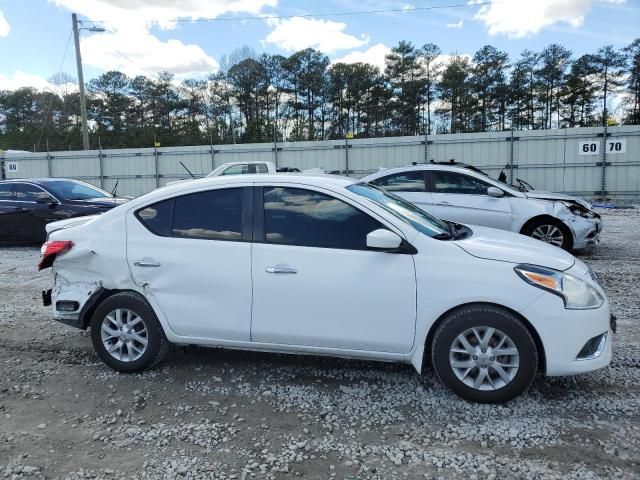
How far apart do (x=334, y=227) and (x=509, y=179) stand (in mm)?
16288

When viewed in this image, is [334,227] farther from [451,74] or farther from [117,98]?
[117,98]

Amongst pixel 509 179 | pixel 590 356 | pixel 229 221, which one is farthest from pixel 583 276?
pixel 509 179

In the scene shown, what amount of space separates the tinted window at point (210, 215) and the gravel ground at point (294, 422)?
3.74ft

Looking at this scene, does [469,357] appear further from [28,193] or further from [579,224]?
[28,193]

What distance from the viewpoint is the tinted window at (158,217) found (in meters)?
3.97

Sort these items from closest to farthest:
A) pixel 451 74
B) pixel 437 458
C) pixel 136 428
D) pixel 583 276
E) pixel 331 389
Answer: pixel 437 458, pixel 136 428, pixel 583 276, pixel 331 389, pixel 451 74

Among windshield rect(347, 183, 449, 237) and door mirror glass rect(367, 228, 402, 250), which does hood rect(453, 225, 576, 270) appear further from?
door mirror glass rect(367, 228, 402, 250)

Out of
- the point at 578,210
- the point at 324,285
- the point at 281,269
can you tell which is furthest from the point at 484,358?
the point at 578,210

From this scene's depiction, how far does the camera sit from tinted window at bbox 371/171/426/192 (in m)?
8.38

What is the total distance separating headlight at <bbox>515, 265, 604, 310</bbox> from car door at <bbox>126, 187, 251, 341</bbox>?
75.7 inches

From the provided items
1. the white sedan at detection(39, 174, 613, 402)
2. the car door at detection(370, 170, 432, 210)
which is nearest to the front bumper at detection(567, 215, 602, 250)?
the car door at detection(370, 170, 432, 210)

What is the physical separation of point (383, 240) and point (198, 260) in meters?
1.41

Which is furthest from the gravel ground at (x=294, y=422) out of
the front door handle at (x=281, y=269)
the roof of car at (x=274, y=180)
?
the roof of car at (x=274, y=180)

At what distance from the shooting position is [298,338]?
3.63m
